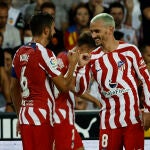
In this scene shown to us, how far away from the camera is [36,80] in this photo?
641 cm

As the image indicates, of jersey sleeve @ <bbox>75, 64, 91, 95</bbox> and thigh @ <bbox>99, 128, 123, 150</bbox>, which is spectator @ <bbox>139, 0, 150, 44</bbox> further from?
thigh @ <bbox>99, 128, 123, 150</bbox>

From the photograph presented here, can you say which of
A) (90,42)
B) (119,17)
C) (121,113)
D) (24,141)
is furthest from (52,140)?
(119,17)

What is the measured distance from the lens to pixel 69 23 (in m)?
11.4

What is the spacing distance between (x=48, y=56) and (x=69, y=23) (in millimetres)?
5069

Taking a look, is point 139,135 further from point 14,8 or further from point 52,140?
point 14,8

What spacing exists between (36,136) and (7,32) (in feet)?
15.6

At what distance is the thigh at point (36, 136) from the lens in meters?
6.48

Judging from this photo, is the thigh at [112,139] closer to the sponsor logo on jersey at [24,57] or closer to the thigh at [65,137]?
the thigh at [65,137]

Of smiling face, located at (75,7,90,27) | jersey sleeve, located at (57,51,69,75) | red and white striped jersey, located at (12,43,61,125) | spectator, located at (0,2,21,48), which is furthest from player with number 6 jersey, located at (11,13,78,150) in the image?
smiling face, located at (75,7,90,27)

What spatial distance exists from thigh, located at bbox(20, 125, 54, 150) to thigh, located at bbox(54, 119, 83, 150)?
2.89 ft

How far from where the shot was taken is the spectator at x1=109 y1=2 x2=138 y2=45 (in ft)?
36.9

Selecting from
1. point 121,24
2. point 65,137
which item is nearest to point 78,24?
point 121,24

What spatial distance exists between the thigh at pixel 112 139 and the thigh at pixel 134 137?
60 mm

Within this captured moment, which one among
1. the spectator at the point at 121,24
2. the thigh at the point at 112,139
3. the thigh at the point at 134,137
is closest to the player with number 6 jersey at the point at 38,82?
the thigh at the point at 112,139
